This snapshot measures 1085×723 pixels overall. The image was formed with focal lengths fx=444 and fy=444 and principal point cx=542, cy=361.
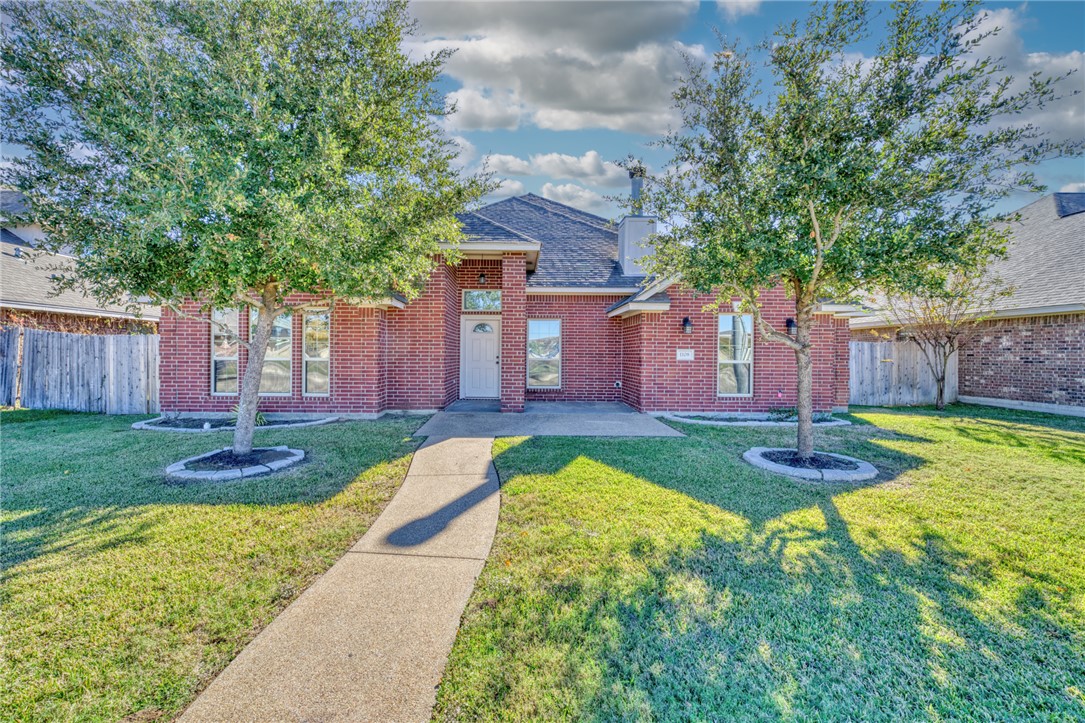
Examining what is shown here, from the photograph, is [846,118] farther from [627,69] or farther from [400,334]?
[400,334]

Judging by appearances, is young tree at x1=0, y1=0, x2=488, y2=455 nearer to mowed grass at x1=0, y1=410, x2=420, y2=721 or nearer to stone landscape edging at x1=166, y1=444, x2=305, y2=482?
stone landscape edging at x1=166, y1=444, x2=305, y2=482

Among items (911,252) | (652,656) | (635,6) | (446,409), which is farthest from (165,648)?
(635,6)

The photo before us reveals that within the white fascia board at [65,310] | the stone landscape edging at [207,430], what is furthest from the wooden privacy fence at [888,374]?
the white fascia board at [65,310]

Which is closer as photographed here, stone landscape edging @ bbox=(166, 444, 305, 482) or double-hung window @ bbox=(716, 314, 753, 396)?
stone landscape edging @ bbox=(166, 444, 305, 482)

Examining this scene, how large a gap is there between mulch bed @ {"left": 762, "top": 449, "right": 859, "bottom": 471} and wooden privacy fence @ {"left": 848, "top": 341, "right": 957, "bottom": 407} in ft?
27.2

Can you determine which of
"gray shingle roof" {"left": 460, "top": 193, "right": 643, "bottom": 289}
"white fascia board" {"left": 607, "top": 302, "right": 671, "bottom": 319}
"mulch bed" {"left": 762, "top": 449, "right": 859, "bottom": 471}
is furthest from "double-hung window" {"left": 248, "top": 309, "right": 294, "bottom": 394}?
"mulch bed" {"left": 762, "top": 449, "right": 859, "bottom": 471}

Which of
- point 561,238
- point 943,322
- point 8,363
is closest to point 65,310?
point 8,363

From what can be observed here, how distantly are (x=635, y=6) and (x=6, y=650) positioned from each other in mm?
10064

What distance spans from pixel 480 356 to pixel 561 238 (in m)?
5.10

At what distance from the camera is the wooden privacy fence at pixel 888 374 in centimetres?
1270

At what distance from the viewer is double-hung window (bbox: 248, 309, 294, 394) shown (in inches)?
365

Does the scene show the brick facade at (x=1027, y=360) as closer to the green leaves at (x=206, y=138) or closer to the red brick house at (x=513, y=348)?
the red brick house at (x=513, y=348)

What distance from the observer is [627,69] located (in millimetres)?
8305

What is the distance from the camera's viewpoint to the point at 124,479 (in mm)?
5215
